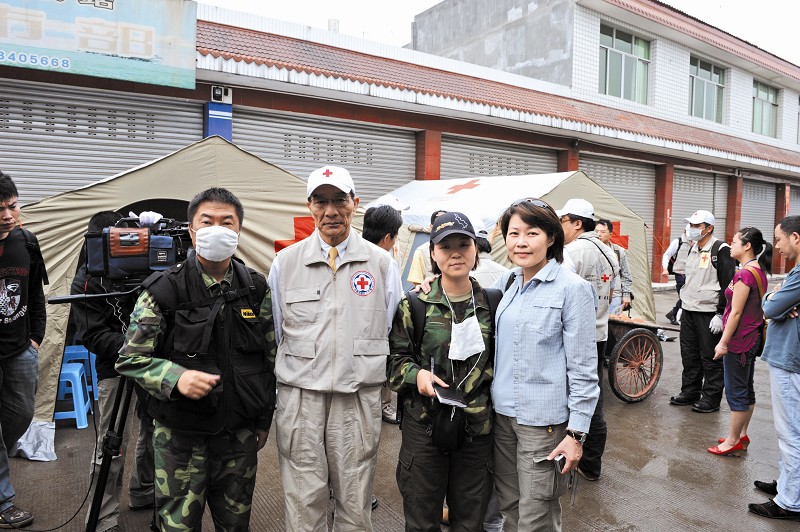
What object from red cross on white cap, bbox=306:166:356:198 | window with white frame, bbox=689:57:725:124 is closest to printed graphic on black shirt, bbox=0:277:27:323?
red cross on white cap, bbox=306:166:356:198

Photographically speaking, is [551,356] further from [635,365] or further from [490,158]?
[490,158]

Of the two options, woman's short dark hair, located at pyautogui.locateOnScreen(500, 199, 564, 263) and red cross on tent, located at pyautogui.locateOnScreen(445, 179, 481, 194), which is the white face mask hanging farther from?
red cross on tent, located at pyautogui.locateOnScreen(445, 179, 481, 194)

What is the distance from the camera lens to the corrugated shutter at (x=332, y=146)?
26.5 feet

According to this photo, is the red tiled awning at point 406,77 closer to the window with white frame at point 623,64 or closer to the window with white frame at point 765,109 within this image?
the window with white frame at point 623,64

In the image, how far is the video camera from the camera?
103 inches

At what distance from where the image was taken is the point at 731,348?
4.02 m

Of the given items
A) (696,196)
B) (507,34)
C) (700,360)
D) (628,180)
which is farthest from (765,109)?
(700,360)

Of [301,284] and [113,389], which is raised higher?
[301,284]

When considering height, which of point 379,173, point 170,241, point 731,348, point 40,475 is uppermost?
point 379,173

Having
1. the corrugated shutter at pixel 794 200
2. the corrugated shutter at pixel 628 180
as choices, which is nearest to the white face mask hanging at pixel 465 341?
the corrugated shutter at pixel 628 180

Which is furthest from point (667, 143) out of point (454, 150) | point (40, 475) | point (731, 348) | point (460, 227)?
point (40, 475)

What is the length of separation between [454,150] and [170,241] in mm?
8227

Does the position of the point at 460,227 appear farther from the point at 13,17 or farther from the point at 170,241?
the point at 13,17

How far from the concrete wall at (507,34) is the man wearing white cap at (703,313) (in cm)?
913
